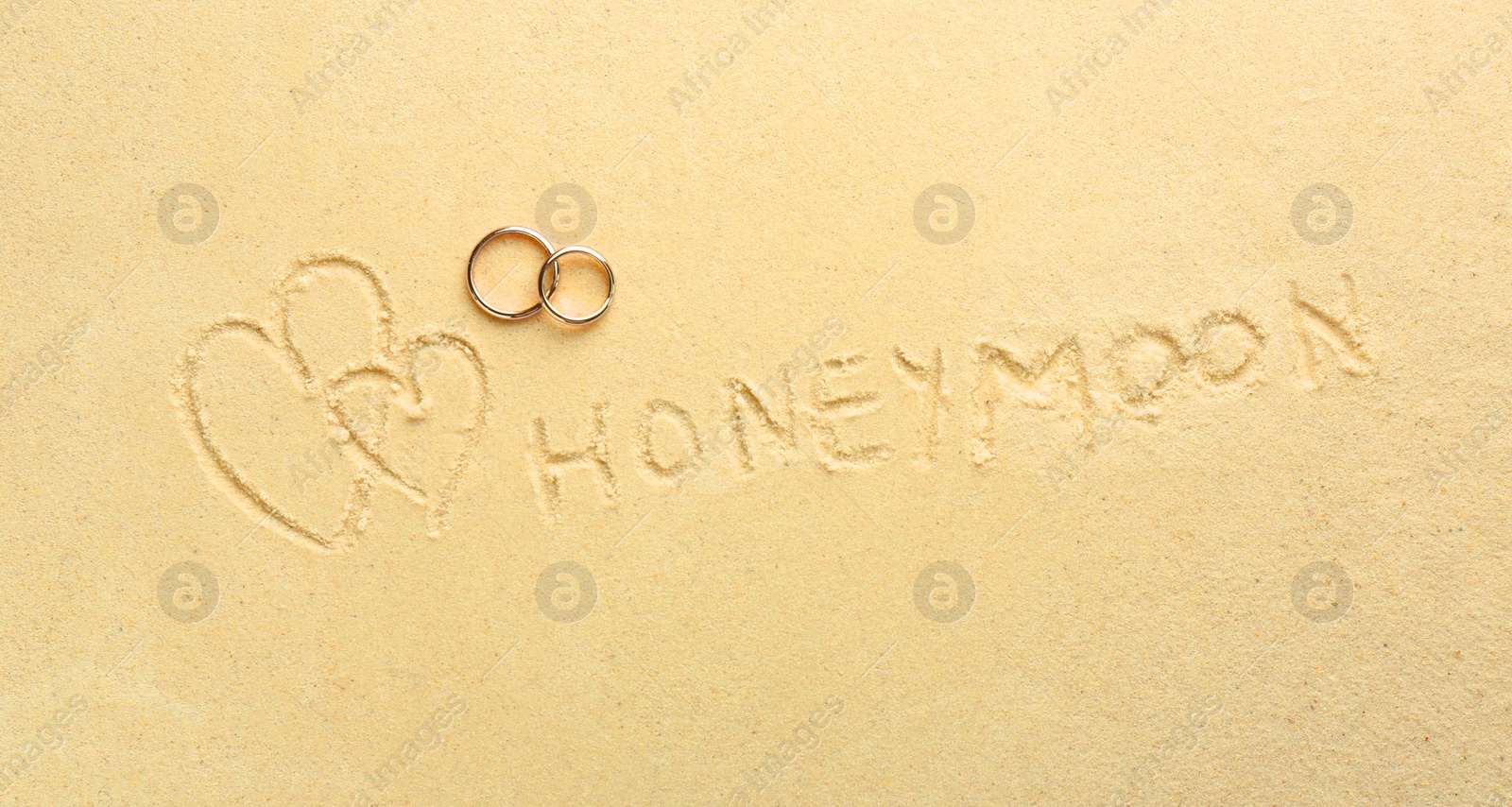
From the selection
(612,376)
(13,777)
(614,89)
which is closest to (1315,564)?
(612,376)

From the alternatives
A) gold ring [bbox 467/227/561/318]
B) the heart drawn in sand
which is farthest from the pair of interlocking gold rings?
the heart drawn in sand

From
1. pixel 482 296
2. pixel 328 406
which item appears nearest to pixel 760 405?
pixel 482 296

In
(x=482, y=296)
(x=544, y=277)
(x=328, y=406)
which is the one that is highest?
(x=544, y=277)

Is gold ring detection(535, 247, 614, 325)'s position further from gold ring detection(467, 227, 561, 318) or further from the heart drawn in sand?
the heart drawn in sand

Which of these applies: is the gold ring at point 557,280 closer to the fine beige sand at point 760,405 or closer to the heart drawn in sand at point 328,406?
the fine beige sand at point 760,405

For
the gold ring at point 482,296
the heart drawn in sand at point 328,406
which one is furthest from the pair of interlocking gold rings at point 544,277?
the heart drawn in sand at point 328,406

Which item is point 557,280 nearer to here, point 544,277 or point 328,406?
point 544,277

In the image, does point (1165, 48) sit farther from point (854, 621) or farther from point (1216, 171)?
point (854, 621)
